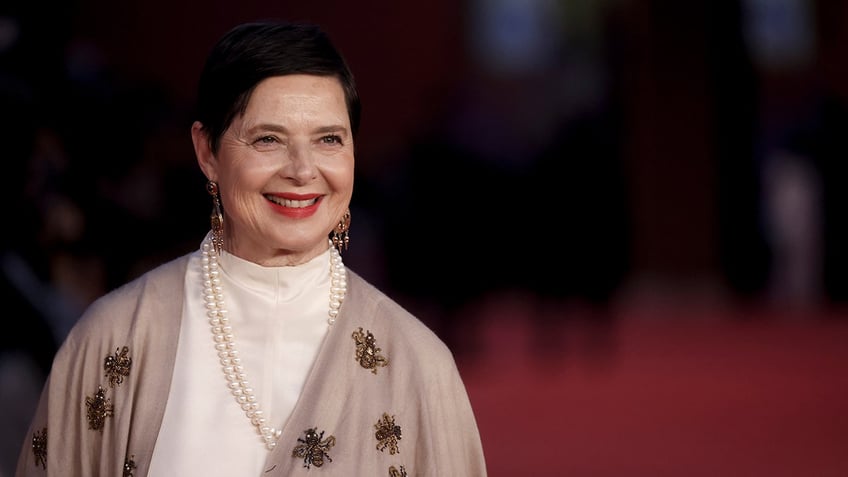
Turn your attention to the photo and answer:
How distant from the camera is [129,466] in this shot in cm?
201

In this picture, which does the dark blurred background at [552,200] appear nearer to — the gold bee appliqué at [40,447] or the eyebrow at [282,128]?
the gold bee appliqué at [40,447]

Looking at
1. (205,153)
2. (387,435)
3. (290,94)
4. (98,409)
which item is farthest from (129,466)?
(290,94)

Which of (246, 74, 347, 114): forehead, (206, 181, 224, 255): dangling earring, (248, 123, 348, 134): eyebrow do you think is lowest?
(206, 181, 224, 255): dangling earring

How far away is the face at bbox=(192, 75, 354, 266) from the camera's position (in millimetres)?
2037

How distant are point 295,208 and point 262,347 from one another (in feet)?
0.81

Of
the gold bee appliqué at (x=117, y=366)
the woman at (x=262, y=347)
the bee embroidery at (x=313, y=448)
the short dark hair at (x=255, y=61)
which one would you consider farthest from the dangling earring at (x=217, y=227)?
the bee embroidery at (x=313, y=448)

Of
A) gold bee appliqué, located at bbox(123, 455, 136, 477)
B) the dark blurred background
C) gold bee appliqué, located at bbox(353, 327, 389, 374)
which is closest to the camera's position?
gold bee appliqué, located at bbox(123, 455, 136, 477)

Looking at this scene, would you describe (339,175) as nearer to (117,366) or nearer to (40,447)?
(117,366)

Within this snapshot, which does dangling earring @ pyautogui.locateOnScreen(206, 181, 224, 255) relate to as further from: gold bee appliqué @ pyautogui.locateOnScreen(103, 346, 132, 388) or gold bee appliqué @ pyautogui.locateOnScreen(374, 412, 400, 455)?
gold bee appliqué @ pyautogui.locateOnScreen(374, 412, 400, 455)

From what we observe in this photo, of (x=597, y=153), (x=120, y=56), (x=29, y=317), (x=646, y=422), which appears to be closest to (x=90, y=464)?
(x=29, y=317)

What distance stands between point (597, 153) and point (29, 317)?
5068 mm

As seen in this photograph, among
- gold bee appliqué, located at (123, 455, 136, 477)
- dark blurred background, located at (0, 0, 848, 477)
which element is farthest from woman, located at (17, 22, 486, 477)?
dark blurred background, located at (0, 0, 848, 477)

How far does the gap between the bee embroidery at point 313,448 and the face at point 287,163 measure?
1.01 feet

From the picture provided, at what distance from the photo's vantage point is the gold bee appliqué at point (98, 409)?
204cm
